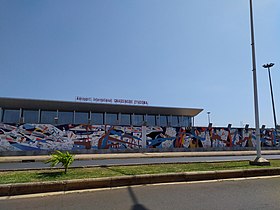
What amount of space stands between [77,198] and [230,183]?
476 cm

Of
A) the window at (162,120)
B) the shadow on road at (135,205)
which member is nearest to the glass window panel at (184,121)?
the window at (162,120)

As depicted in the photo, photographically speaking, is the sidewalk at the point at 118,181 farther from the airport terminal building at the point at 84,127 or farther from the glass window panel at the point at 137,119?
the glass window panel at the point at 137,119

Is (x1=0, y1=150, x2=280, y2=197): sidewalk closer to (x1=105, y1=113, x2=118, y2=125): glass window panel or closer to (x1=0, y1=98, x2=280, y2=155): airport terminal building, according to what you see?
(x1=0, y1=98, x2=280, y2=155): airport terminal building

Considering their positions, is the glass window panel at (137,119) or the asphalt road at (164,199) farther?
the glass window panel at (137,119)

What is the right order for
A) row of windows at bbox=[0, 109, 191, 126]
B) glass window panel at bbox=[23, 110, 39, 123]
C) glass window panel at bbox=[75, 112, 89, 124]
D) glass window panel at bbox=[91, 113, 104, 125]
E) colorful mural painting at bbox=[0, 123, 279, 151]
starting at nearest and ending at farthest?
colorful mural painting at bbox=[0, 123, 279, 151] < row of windows at bbox=[0, 109, 191, 126] < glass window panel at bbox=[23, 110, 39, 123] < glass window panel at bbox=[75, 112, 89, 124] < glass window panel at bbox=[91, 113, 104, 125]

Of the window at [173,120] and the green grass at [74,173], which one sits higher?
the window at [173,120]

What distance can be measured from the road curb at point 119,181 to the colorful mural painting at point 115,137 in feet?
66.3

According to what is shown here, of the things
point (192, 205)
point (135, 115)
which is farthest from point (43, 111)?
point (192, 205)

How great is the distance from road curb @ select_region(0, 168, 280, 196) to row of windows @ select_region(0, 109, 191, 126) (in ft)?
88.8

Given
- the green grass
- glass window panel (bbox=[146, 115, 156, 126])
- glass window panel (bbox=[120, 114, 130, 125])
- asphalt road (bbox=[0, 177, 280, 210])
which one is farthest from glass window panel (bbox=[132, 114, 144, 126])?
asphalt road (bbox=[0, 177, 280, 210])

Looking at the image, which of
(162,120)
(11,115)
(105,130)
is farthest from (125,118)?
(11,115)

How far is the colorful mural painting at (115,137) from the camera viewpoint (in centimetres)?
2508

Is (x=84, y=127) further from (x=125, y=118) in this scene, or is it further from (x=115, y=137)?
(x=125, y=118)

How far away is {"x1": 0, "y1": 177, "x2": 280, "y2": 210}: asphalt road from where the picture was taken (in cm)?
532
